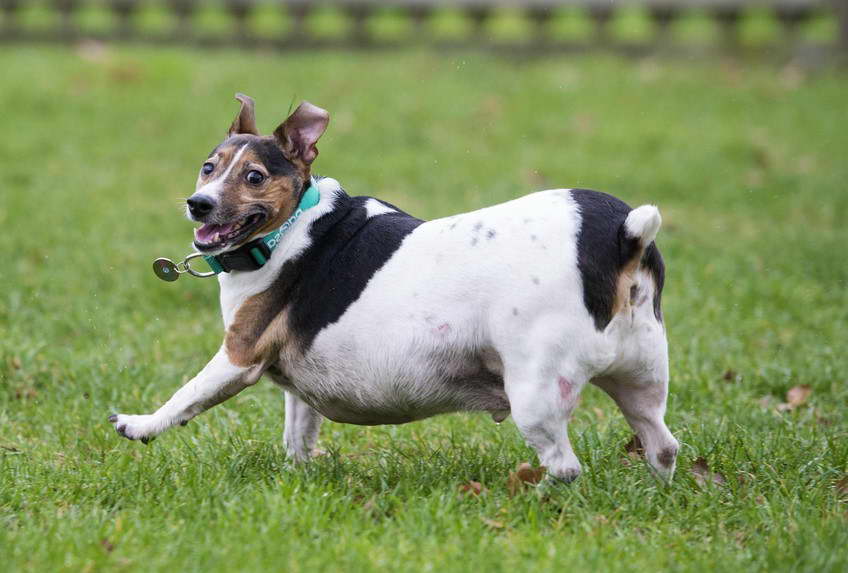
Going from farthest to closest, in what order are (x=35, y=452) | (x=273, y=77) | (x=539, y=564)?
(x=273, y=77), (x=35, y=452), (x=539, y=564)

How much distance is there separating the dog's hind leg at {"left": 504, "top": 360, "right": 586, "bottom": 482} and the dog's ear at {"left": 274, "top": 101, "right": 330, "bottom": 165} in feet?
3.58

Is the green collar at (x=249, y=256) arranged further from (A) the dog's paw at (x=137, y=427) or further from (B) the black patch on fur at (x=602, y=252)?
(B) the black patch on fur at (x=602, y=252)

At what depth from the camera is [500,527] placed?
3656 mm

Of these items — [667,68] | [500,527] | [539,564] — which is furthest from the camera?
[667,68]

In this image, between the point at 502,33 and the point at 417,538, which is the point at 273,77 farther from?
the point at 417,538

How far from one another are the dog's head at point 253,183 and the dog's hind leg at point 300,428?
726 millimetres

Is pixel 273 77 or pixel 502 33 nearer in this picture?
pixel 273 77

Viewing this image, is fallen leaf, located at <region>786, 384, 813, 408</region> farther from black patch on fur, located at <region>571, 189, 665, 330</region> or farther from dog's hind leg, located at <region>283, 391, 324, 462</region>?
dog's hind leg, located at <region>283, 391, 324, 462</region>

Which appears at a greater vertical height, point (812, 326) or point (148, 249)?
point (812, 326)

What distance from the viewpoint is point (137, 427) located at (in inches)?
155

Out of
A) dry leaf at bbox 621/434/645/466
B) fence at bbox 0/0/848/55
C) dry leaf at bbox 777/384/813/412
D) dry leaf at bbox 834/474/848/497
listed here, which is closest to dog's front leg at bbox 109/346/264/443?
dry leaf at bbox 621/434/645/466

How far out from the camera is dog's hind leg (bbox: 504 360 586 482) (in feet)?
11.6

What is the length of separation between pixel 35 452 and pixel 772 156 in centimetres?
790

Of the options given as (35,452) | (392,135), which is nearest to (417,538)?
(35,452)
